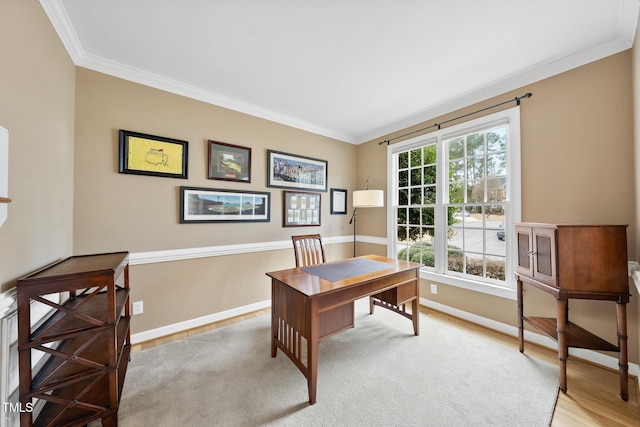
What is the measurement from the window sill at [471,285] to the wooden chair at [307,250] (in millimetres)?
1499

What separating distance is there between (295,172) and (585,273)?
304 centimetres

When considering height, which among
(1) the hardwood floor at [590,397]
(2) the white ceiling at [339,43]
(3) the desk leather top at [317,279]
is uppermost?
(2) the white ceiling at [339,43]

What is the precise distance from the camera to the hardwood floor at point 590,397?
1.43 metres

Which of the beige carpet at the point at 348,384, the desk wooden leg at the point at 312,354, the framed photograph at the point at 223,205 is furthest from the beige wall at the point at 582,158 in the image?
the framed photograph at the point at 223,205

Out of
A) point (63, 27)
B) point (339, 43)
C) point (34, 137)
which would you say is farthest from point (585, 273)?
point (63, 27)

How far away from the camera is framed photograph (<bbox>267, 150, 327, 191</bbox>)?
314cm

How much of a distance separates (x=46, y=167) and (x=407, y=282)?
300cm

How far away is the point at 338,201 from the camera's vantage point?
3961 millimetres

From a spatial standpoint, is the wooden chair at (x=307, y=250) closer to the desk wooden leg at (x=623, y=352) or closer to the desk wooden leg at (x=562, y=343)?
the desk wooden leg at (x=562, y=343)

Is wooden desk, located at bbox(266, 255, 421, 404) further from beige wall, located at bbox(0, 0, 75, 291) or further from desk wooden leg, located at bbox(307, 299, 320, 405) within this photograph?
beige wall, located at bbox(0, 0, 75, 291)

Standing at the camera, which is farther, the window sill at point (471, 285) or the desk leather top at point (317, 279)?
the window sill at point (471, 285)

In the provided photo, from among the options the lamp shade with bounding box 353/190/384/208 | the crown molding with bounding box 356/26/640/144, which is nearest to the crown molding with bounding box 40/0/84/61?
the lamp shade with bounding box 353/190/384/208

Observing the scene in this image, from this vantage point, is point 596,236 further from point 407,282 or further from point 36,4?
point 36,4

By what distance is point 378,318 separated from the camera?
2.79 meters
